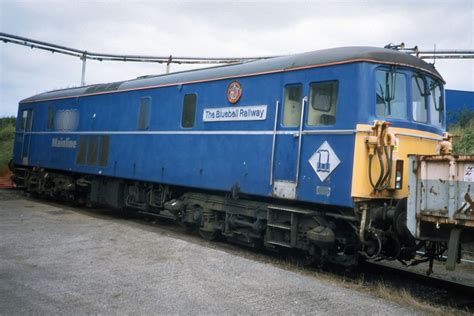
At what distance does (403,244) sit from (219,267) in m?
2.92

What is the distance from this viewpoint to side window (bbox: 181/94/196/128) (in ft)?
33.9

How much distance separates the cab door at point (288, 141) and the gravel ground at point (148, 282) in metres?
1.55

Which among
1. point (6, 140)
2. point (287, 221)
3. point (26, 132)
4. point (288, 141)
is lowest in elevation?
point (287, 221)

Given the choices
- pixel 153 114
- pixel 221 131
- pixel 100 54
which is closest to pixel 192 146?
pixel 221 131

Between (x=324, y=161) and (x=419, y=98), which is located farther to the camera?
(x=419, y=98)

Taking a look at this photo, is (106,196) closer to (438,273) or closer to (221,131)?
(221,131)

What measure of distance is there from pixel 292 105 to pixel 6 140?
2979cm

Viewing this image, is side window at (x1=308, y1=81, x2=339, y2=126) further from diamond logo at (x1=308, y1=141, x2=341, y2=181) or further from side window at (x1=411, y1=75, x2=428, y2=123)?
side window at (x1=411, y1=75, x2=428, y2=123)

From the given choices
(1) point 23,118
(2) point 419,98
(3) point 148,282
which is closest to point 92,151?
(1) point 23,118

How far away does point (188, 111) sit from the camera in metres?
10.5

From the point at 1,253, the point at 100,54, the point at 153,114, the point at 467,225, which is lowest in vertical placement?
the point at 1,253

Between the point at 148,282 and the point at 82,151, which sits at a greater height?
the point at 82,151

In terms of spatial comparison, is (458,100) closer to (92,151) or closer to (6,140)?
(92,151)

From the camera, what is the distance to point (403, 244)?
7.09 m
